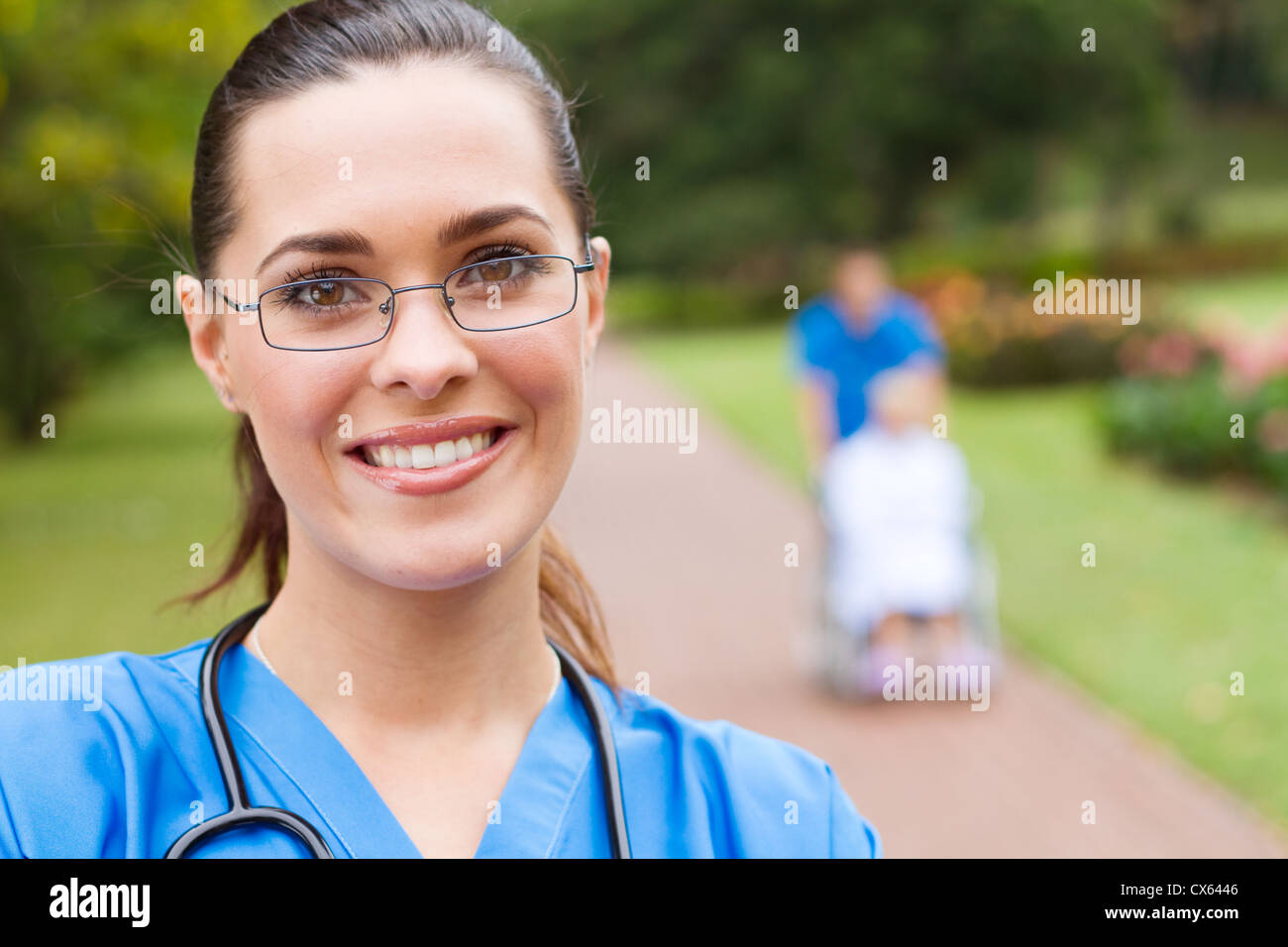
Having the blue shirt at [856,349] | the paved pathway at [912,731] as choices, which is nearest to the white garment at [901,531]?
the paved pathway at [912,731]

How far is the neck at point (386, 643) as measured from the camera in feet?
5.34

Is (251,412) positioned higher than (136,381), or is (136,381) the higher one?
Answer: (136,381)

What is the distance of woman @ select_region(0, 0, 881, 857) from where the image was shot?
146 cm

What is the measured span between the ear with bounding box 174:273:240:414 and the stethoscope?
287 millimetres

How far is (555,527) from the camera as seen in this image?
7.49ft

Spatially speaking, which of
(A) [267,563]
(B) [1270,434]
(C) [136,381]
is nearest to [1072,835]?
(A) [267,563]

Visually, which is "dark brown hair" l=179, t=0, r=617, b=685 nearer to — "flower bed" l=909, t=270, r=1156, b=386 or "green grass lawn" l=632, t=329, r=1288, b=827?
"green grass lawn" l=632, t=329, r=1288, b=827

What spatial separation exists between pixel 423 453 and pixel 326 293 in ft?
0.65

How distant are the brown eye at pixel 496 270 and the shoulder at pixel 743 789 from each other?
0.58m

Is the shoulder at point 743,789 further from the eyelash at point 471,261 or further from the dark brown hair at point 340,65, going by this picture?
the eyelash at point 471,261

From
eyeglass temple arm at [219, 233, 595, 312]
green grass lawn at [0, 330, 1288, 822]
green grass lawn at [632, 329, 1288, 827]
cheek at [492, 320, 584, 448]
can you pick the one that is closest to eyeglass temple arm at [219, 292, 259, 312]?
eyeglass temple arm at [219, 233, 595, 312]

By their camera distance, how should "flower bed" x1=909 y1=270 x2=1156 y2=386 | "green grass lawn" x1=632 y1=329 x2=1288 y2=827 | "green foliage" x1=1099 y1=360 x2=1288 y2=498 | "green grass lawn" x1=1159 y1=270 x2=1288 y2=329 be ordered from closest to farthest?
"green grass lawn" x1=632 y1=329 x2=1288 y2=827 → "green foliage" x1=1099 y1=360 x2=1288 y2=498 → "flower bed" x1=909 y1=270 x2=1156 y2=386 → "green grass lawn" x1=1159 y1=270 x2=1288 y2=329

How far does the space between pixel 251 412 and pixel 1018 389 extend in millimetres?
18106

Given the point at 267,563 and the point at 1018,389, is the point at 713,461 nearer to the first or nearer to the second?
the point at 1018,389
